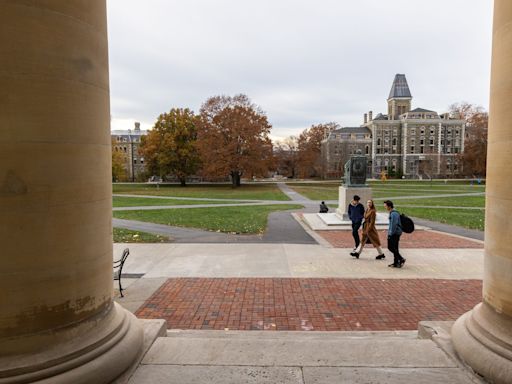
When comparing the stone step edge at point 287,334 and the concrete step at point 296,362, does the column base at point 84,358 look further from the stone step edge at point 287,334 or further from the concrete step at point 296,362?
the stone step edge at point 287,334

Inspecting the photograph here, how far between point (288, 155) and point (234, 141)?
55.7m

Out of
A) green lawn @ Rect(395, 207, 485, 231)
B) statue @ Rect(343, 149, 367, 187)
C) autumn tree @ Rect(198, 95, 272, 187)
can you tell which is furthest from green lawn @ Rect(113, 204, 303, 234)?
autumn tree @ Rect(198, 95, 272, 187)

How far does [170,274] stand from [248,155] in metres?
45.8

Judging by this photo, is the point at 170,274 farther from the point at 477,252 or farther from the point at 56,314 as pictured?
the point at 477,252

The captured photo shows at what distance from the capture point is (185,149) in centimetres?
6159

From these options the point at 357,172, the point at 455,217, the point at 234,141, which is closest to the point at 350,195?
the point at 357,172

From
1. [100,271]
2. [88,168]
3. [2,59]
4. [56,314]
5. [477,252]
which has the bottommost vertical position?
[477,252]

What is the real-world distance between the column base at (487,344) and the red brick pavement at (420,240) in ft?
28.2

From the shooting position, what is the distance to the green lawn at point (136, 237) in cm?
1323

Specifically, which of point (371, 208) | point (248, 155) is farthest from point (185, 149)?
point (371, 208)

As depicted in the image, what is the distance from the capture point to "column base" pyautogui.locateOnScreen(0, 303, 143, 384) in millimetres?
2740

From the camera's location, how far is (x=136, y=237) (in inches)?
544

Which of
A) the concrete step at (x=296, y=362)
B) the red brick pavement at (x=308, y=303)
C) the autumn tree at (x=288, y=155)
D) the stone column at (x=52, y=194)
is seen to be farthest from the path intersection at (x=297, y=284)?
the autumn tree at (x=288, y=155)

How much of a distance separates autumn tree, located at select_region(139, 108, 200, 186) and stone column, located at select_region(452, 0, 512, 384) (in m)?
58.7
